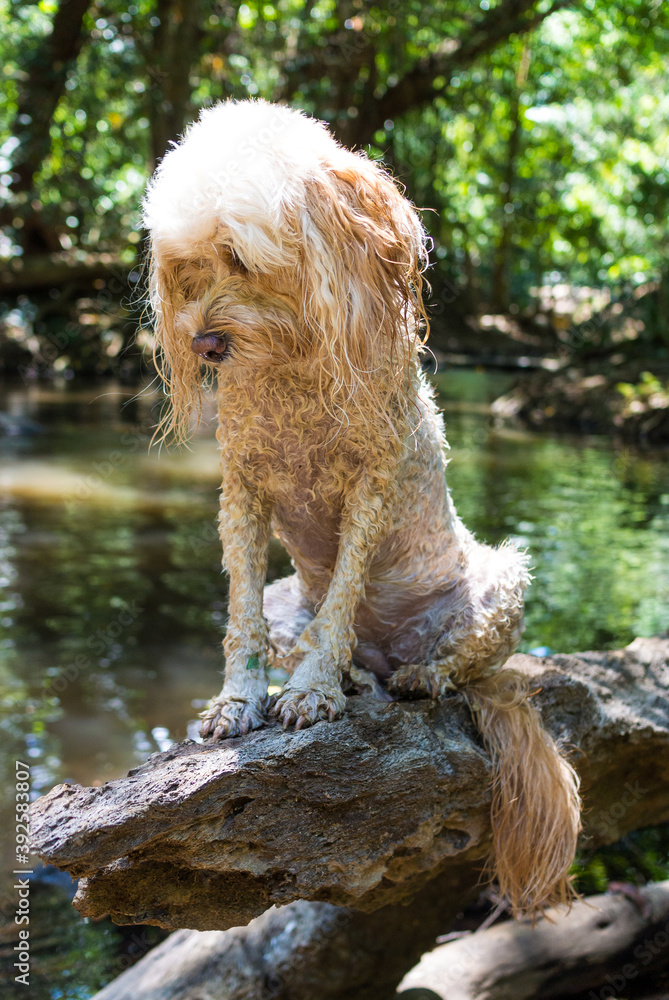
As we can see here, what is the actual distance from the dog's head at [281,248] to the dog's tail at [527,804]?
4.17 ft

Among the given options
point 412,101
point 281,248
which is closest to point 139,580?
point 281,248

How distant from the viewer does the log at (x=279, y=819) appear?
2.21 m

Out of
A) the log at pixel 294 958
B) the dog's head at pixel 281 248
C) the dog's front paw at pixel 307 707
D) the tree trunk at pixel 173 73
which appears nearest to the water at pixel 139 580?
the log at pixel 294 958

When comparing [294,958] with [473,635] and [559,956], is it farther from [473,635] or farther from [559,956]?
[473,635]

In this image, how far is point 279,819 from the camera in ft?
7.90

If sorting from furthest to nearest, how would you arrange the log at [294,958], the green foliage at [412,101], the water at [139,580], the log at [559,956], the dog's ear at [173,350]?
the green foliage at [412,101] < the water at [139,580] < the log at [559,956] < the log at [294,958] < the dog's ear at [173,350]

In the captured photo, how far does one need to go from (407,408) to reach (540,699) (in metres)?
1.27

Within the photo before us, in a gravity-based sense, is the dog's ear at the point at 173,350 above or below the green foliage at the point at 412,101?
below

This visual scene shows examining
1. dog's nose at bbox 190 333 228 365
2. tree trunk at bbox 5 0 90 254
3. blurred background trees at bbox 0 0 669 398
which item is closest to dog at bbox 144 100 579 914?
dog's nose at bbox 190 333 228 365

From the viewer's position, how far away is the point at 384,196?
2.42m

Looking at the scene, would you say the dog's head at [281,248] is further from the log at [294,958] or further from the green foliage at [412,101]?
the green foliage at [412,101]

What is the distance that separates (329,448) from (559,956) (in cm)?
234

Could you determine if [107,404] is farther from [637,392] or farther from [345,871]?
[345,871]

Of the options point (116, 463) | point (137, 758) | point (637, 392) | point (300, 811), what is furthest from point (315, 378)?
point (637, 392)
